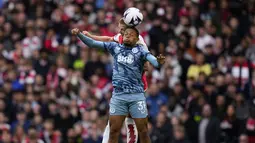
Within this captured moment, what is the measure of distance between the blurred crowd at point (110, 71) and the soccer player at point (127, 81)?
5.57 meters

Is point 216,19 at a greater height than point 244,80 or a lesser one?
greater

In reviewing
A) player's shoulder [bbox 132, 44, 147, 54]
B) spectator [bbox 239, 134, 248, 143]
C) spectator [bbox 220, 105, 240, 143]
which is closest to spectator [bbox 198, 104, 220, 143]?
spectator [bbox 220, 105, 240, 143]

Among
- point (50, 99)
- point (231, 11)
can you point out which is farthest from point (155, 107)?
point (231, 11)

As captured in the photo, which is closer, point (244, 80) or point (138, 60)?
point (138, 60)

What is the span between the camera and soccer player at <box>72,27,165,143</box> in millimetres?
17094

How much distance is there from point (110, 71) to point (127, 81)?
362 inches

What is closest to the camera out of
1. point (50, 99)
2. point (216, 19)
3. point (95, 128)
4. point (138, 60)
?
point (138, 60)

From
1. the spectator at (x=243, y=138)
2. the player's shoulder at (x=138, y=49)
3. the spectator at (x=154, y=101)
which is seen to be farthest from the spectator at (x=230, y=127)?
the player's shoulder at (x=138, y=49)

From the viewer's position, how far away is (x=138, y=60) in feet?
56.1

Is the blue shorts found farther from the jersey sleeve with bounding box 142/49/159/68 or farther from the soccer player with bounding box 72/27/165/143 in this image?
the jersey sleeve with bounding box 142/49/159/68

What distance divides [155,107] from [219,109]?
72.4 inches

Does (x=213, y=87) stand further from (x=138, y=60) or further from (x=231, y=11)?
(x=138, y=60)

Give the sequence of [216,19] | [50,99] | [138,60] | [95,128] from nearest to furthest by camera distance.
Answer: [138,60] < [95,128] < [50,99] < [216,19]

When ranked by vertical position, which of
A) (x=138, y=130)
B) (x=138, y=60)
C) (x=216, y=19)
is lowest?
(x=138, y=130)
